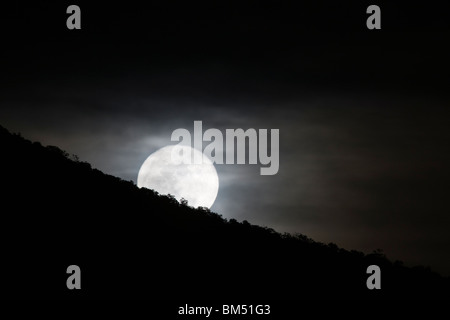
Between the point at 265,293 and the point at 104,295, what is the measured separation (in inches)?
378

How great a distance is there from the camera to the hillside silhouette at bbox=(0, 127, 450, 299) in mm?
25672

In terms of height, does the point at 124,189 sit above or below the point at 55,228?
above

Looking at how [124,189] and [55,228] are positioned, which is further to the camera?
[124,189]

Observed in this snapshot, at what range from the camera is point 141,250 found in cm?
2950

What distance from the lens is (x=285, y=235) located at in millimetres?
38188

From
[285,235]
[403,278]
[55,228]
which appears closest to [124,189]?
[55,228]

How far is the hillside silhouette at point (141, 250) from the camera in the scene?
25672mm
